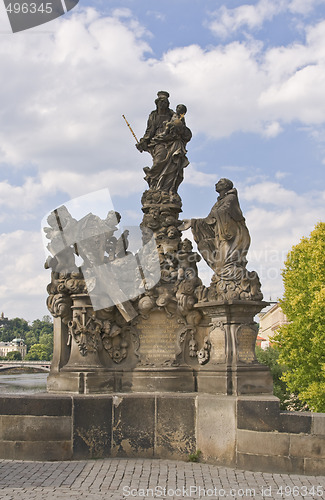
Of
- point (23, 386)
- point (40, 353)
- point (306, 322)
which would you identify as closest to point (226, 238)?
point (23, 386)

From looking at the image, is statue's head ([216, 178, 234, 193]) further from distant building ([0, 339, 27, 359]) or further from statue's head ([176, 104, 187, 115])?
distant building ([0, 339, 27, 359])

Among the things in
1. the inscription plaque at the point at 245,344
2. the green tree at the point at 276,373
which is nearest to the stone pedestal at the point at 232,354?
the inscription plaque at the point at 245,344

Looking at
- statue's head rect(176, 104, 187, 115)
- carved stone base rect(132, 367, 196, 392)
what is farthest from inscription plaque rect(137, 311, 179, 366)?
statue's head rect(176, 104, 187, 115)

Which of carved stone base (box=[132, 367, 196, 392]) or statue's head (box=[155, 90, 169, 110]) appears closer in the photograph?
carved stone base (box=[132, 367, 196, 392])

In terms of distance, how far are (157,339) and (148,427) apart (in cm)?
174

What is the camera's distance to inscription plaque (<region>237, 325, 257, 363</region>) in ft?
32.4

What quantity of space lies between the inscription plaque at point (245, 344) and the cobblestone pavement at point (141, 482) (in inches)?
76.5

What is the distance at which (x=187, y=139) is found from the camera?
40.1 ft

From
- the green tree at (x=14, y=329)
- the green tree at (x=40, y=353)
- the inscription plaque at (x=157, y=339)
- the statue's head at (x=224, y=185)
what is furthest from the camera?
the green tree at (x=14, y=329)

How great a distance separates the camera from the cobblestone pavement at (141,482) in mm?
7293

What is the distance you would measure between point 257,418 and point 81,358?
343 centimetres

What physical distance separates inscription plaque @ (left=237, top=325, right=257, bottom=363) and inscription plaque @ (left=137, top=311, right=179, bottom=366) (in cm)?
131

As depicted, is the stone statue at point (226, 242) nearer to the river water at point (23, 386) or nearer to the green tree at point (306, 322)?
the river water at point (23, 386)

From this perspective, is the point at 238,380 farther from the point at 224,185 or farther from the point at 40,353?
the point at 40,353
